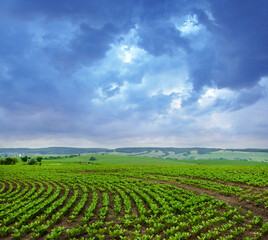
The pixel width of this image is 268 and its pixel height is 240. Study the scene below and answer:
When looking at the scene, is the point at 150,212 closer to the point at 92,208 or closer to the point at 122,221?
the point at 122,221

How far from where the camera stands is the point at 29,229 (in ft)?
44.3

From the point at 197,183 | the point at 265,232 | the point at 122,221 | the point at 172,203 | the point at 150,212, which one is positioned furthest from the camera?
the point at 197,183

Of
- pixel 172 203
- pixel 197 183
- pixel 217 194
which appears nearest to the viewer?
pixel 172 203

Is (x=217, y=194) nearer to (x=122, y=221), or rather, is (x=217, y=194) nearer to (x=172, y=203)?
(x=172, y=203)

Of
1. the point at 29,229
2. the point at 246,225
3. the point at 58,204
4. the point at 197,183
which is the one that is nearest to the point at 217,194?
the point at 197,183

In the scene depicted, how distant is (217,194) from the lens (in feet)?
75.7

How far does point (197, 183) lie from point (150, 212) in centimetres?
1658

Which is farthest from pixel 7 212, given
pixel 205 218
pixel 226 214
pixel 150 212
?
pixel 226 214

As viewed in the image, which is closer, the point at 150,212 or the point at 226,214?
the point at 226,214

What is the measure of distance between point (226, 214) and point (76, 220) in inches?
517

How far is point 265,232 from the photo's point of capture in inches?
471

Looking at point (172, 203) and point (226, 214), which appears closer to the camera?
point (226, 214)

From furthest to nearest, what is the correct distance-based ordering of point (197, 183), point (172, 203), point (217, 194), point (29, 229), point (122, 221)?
point (197, 183)
point (217, 194)
point (172, 203)
point (122, 221)
point (29, 229)

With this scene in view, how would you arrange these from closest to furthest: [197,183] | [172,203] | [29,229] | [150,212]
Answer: [29,229] < [150,212] < [172,203] < [197,183]
